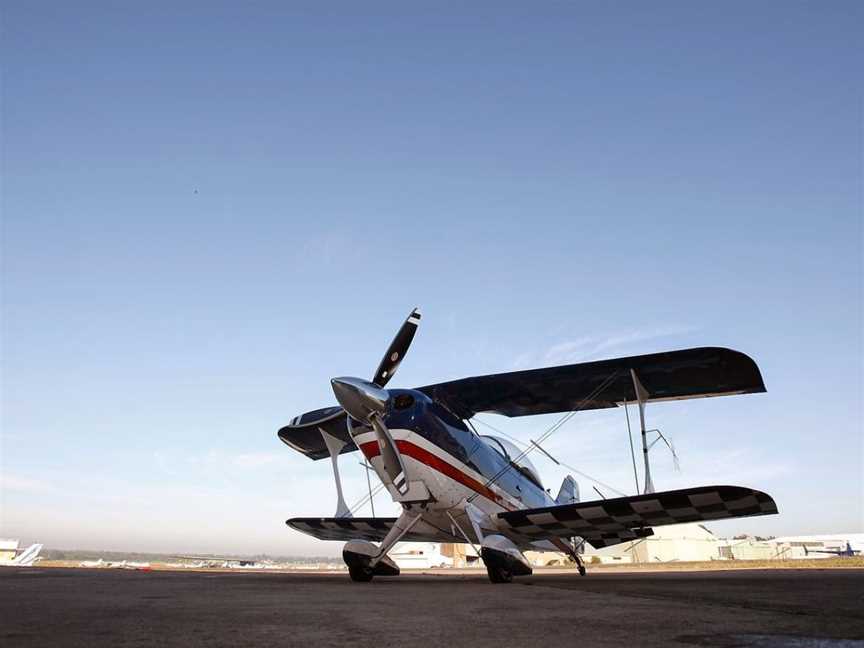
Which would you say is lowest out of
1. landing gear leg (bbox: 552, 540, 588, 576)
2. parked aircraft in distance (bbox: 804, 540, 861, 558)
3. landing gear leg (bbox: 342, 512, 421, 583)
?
parked aircraft in distance (bbox: 804, 540, 861, 558)

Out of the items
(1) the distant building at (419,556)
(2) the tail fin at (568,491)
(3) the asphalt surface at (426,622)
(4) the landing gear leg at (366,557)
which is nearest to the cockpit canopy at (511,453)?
(4) the landing gear leg at (366,557)

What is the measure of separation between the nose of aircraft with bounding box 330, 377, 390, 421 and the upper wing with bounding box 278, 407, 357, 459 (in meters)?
2.75

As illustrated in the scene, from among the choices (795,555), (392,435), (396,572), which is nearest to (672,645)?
(392,435)

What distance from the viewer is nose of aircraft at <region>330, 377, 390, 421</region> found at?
11.0 m

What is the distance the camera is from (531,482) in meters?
15.8

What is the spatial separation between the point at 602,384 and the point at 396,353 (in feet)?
14.8

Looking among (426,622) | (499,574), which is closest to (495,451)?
(499,574)

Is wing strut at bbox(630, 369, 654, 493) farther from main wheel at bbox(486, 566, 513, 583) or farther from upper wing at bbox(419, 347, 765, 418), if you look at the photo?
main wheel at bbox(486, 566, 513, 583)

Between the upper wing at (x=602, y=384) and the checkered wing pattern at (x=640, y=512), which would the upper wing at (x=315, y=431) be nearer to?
the upper wing at (x=602, y=384)

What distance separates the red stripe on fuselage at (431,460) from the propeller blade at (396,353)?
125cm

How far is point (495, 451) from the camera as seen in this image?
1414cm

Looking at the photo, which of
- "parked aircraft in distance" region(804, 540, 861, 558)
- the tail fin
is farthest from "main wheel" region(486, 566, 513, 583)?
"parked aircraft in distance" region(804, 540, 861, 558)

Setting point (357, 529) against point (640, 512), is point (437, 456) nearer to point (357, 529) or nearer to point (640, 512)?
point (640, 512)

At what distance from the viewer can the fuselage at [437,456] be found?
11.7 metres
